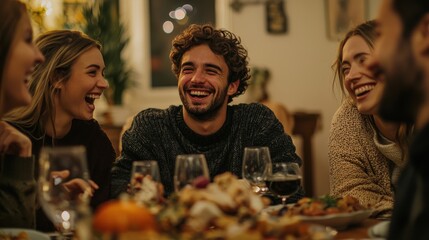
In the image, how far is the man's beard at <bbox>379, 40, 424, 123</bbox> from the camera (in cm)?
128

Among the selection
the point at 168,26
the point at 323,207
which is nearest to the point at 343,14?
the point at 168,26

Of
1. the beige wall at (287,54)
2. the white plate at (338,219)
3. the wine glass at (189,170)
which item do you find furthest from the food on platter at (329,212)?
the beige wall at (287,54)

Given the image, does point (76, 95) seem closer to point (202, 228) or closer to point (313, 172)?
point (202, 228)

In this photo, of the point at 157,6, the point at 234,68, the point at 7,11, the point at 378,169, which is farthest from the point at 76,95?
the point at 157,6

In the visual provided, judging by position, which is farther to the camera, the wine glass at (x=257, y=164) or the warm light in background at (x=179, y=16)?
the warm light in background at (x=179, y=16)

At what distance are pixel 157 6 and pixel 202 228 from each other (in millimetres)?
5591

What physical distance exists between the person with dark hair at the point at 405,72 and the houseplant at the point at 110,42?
4.88 m

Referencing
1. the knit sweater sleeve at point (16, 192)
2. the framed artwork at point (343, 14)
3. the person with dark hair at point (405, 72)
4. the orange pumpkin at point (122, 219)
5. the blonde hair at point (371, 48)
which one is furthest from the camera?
the framed artwork at point (343, 14)

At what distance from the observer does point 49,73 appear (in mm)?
2711

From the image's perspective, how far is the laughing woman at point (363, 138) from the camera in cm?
257

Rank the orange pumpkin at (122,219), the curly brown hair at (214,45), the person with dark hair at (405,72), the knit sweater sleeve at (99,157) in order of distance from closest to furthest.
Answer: the orange pumpkin at (122,219)
the person with dark hair at (405,72)
the knit sweater sleeve at (99,157)
the curly brown hair at (214,45)

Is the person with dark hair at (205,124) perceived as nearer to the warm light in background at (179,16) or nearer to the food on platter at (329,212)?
the food on platter at (329,212)

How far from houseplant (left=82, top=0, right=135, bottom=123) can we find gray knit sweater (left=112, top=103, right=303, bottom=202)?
321cm

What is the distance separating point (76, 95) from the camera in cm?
278
